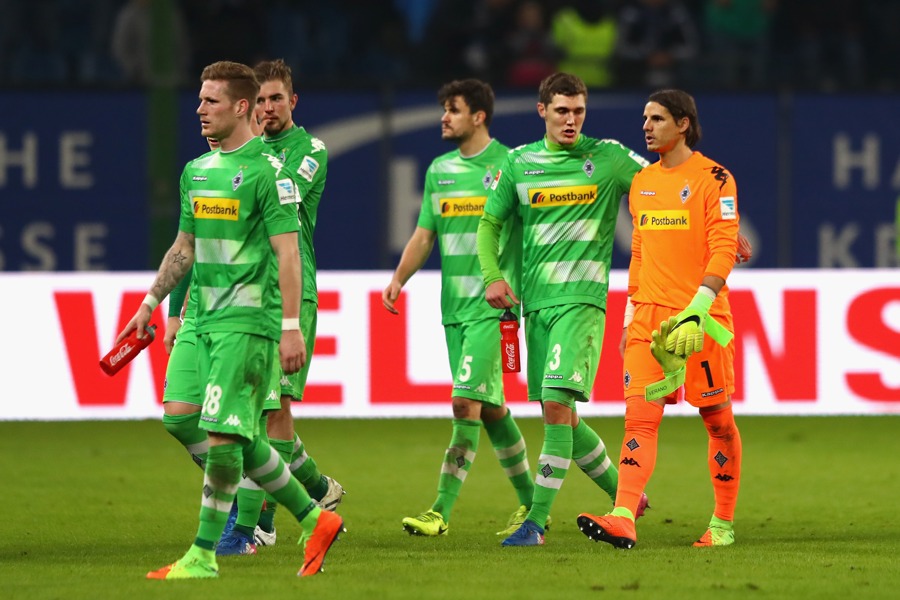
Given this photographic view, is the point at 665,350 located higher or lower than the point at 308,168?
lower

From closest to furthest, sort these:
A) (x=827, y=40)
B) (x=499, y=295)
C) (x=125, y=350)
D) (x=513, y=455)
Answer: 1. (x=125, y=350)
2. (x=499, y=295)
3. (x=513, y=455)
4. (x=827, y=40)

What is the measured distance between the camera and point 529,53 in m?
17.9

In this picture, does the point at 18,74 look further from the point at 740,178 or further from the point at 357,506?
the point at 357,506

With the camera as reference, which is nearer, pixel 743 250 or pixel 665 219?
pixel 665 219

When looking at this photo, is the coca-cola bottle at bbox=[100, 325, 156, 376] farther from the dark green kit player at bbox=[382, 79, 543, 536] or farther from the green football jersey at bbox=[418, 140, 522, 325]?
the green football jersey at bbox=[418, 140, 522, 325]

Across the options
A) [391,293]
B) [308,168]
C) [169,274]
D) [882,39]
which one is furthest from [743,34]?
[169,274]

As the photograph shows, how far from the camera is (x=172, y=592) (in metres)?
6.23

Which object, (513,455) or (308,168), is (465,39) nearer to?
(513,455)

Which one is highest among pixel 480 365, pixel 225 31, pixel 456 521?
pixel 225 31

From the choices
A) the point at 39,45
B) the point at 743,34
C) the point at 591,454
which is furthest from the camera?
the point at 743,34

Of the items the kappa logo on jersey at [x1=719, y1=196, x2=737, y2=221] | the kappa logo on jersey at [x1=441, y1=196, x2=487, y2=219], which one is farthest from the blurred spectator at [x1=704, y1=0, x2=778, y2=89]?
the kappa logo on jersey at [x1=719, y1=196, x2=737, y2=221]

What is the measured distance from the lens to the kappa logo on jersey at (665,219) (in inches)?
301

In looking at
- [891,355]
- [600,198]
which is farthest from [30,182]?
[600,198]

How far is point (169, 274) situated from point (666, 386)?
7.22 feet
